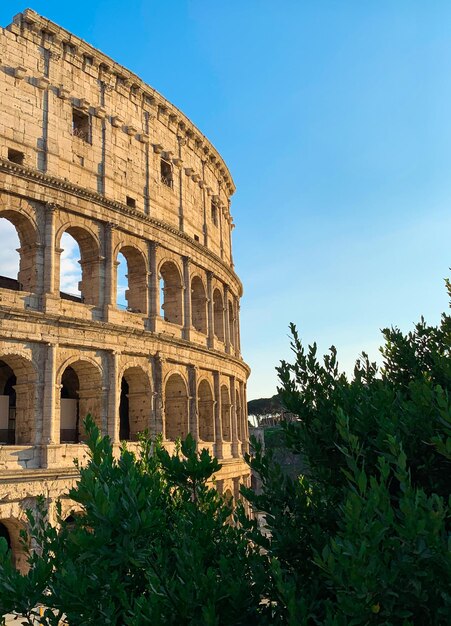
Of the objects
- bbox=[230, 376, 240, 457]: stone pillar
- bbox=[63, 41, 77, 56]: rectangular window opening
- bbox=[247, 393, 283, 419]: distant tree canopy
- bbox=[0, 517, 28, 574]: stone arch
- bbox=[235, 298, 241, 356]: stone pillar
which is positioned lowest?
bbox=[0, 517, 28, 574]: stone arch

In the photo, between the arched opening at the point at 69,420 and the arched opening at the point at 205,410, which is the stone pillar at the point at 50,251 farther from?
the arched opening at the point at 205,410

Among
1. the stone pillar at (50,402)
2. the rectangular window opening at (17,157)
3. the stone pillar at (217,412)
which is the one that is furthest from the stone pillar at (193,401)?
the rectangular window opening at (17,157)

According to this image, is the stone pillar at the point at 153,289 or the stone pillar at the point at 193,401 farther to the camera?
the stone pillar at the point at 193,401

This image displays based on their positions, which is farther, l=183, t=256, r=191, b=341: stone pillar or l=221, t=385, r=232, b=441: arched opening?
l=221, t=385, r=232, b=441: arched opening

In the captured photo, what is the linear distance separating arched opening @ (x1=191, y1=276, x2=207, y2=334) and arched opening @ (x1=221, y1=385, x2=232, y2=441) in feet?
10.00

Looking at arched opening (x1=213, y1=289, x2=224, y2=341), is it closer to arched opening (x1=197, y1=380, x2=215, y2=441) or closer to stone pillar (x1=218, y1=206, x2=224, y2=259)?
stone pillar (x1=218, y1=206, x2=224, y2=259)

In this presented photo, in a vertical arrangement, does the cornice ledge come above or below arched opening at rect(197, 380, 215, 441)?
above

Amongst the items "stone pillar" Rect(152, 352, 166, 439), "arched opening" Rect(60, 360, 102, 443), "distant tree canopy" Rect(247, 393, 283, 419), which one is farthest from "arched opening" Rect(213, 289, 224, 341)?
"distant tree canopy" Rect(247, 393, 283, 419)

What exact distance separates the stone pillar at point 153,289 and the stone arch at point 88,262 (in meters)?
2.24

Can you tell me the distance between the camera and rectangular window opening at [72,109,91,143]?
1897 centimetres

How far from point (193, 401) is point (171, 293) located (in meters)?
4.21

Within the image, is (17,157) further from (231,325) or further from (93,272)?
(231,325)

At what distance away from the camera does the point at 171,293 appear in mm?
22203

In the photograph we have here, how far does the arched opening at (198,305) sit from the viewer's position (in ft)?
A: 78.5
